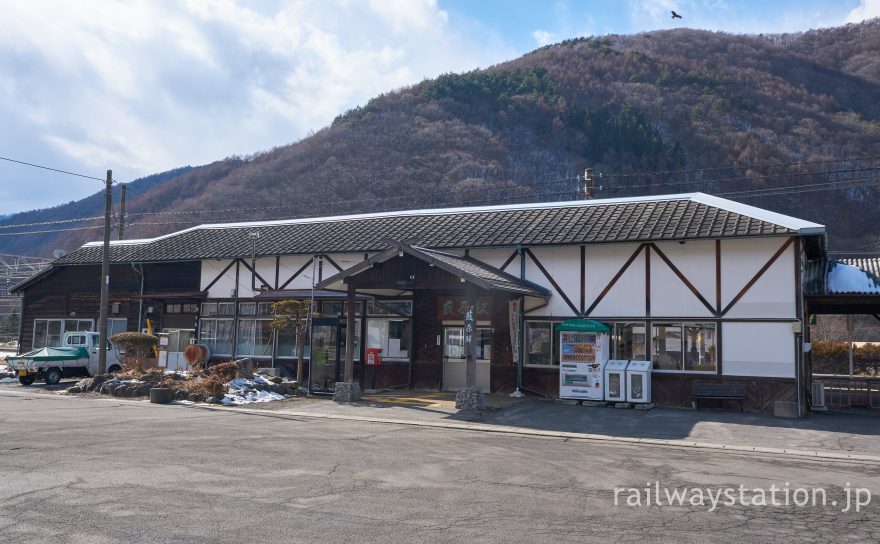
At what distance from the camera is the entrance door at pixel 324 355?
71.3 feet

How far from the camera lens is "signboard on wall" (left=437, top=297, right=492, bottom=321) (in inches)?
867

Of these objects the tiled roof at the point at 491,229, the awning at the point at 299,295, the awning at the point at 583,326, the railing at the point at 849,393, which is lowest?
the railing at the point at 849,393

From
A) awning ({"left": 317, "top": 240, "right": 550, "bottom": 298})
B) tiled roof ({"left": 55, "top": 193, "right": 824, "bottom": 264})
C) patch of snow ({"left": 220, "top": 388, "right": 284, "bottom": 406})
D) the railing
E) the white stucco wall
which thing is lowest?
patch of snow ({"left": 220, "top": 388, "right": 284, "bottom": 406})

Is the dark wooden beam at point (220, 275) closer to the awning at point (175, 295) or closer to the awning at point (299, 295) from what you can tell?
the awning at point (175, 295)

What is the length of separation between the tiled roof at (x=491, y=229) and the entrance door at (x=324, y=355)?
3079 mm

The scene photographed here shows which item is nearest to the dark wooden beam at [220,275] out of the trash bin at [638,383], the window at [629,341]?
the window at [629,341]

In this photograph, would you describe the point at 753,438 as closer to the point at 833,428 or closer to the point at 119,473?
the point at 833,428

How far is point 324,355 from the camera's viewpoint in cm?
2223

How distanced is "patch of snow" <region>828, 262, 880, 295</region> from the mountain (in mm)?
40664

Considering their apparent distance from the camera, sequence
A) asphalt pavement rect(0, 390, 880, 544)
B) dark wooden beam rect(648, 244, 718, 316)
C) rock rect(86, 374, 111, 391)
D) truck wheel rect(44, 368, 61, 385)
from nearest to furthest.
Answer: asphalt pavement rect(0, 390, 880, 544) → dark wooden beam rect(648, 244, 718, 316) → rock rect(86, 374, 111, 391) → truck wheel rect(44, 368, 61, 385)

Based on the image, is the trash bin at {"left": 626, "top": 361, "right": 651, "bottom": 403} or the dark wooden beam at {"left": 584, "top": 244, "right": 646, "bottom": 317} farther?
the dark wooden beam at {"left": 584, "top": 244, "right": 646, "bottom": 317}

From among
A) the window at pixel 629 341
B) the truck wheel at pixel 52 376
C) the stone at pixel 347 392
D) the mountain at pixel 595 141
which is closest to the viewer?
the stone at pixel 347 392

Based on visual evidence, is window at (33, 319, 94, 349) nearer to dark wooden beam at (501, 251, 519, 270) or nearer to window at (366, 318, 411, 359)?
window at (366, 318, 411, 359)

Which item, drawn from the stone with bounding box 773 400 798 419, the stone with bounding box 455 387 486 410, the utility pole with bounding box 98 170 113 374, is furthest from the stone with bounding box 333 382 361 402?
the stone with bounding box 773 400 798 419
